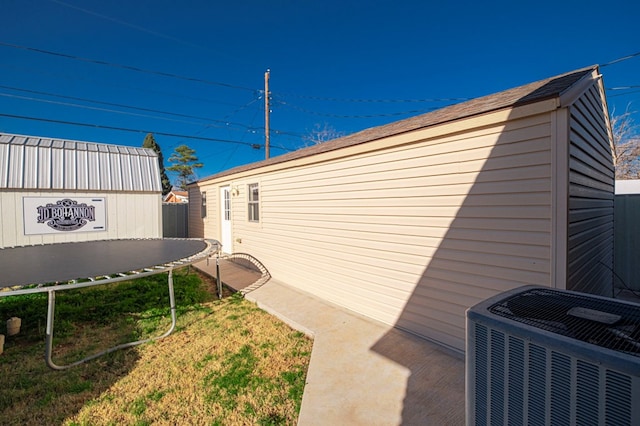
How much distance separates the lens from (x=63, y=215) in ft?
23.3

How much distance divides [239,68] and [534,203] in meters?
13.9

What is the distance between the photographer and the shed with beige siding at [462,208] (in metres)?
2.46

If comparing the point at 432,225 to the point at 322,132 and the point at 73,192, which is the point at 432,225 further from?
the point at 322,132

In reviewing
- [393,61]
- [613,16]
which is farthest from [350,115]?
[613,16]

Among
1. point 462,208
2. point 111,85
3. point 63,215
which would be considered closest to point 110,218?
point 63,215

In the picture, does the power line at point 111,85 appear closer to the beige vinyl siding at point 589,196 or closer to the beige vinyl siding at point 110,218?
the beige vinyl siding at point 110,218

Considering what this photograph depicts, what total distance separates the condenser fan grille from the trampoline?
3.20 metres

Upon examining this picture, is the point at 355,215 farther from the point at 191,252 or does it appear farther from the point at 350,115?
the point at 350,115

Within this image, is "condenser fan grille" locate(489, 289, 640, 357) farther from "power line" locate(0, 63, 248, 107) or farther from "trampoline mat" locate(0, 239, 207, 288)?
"power line" locate(0, 63, 248, 107)

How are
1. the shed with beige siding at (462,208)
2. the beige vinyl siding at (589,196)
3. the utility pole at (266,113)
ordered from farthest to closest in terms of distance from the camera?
the utility pole at (266,113) < the beige vinyl siding at (589,196) < the shed with beige siding at (462,208)

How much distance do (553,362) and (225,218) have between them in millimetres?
8565

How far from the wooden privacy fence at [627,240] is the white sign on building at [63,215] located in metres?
11.6

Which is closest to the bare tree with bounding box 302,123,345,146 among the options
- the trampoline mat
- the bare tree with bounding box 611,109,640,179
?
the bare tree with bounding box 611,109,640,179

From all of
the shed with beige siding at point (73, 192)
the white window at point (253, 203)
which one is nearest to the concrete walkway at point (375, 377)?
the white window at point (253, 203)
